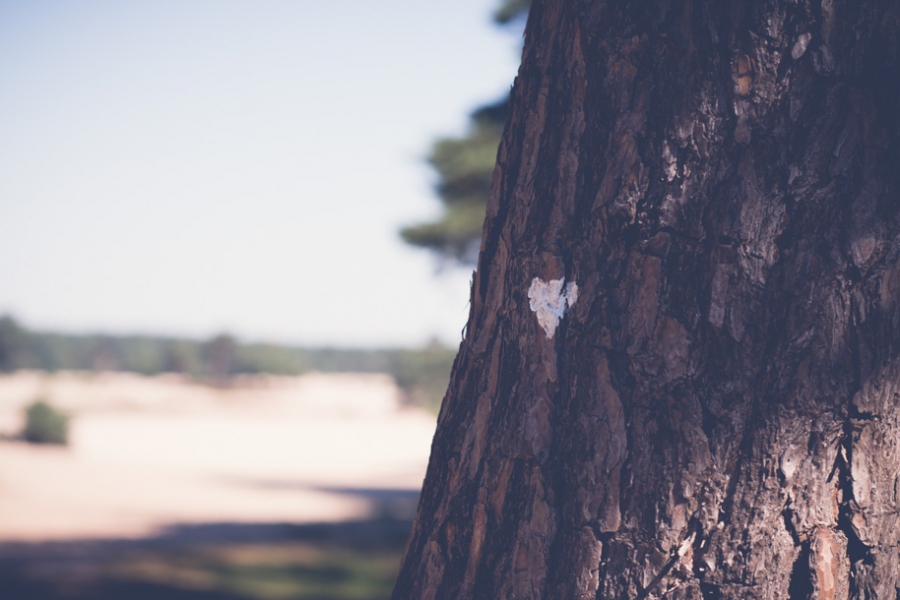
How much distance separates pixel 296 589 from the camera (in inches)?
390

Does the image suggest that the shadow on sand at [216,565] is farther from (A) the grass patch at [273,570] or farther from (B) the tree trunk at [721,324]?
(B) the tree trunk at [721,324]

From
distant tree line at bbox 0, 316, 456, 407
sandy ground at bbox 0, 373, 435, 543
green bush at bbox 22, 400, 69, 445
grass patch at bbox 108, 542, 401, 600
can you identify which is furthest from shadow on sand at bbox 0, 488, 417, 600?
distant tree line at bbox 0, 316, 456, 407

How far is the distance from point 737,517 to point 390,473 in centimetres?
2944

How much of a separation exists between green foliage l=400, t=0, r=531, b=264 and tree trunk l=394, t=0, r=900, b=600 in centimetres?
918

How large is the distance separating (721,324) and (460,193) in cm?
1037

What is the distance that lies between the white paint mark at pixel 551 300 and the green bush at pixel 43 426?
97.7 feet

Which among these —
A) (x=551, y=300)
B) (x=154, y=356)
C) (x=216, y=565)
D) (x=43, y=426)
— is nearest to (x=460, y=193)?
(x=216, y=565)

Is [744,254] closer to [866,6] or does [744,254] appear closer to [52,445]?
→ [866,6]

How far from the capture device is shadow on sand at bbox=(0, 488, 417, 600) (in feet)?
31.3

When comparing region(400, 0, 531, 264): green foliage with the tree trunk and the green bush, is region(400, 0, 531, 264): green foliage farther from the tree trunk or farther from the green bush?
the green bush

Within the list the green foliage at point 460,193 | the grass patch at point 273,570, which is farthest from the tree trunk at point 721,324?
the green foliage at point 460,193

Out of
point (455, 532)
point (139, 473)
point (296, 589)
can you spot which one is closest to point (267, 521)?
point (296, 589)

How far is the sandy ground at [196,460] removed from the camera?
1738 centimetres

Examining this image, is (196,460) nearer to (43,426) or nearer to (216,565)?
(43,426)
